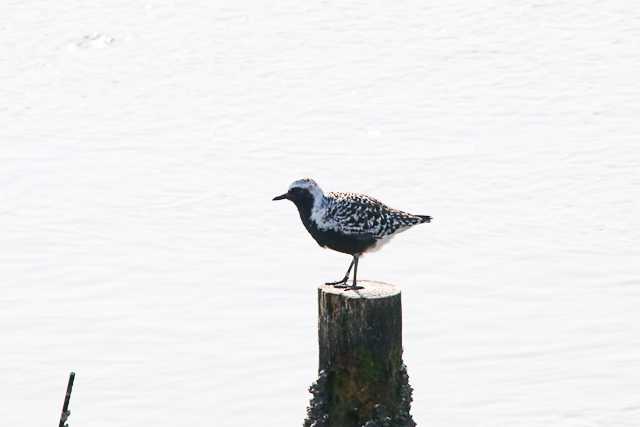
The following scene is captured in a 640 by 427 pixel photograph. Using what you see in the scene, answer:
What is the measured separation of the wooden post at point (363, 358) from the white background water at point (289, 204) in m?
4.67

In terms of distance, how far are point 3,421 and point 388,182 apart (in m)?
8.92

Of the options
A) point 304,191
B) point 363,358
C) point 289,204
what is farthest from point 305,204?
point 289,204

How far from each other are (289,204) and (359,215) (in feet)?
33.5

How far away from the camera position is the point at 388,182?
783 inches

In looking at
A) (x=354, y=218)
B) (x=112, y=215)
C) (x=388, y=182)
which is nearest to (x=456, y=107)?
(x=388, y=182)

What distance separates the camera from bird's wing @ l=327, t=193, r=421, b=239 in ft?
28.4

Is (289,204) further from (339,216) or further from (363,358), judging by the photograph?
(363,358)

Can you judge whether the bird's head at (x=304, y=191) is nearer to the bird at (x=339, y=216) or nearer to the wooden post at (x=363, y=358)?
the bird at (x=339, y=216)

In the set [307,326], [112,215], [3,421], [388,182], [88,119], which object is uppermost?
[88,119]

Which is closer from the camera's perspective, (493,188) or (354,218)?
(354,218)

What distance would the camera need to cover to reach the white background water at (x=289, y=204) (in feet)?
41.9

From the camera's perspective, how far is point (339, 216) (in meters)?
8.65

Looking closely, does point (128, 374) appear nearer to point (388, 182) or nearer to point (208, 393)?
point (208, 393)

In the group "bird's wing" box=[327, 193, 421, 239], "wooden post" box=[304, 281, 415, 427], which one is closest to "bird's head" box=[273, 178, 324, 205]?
"bird's wing" box=[327, 193, 421, 239]
